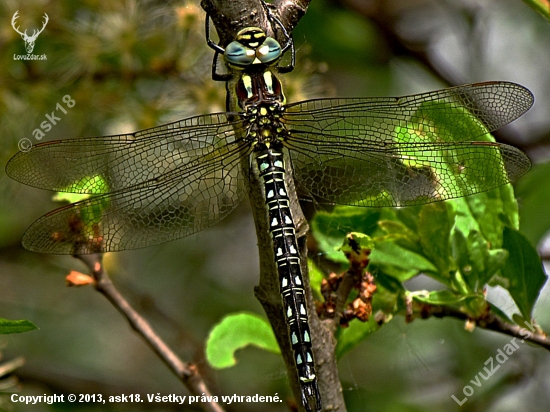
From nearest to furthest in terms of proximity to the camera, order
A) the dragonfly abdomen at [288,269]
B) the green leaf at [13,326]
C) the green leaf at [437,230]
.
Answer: the green leaf at [13,326], the dragonfly abdomen at [288,269], the green leaf at [437,230]

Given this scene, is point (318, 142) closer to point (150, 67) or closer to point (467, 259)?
point (467, 259)

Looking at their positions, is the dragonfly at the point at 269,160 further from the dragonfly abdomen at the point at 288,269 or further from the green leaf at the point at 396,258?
the green leaf at the point at 396,258

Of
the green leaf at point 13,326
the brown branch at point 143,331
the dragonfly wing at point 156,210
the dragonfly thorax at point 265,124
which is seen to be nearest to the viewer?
the green leaf at point 13,326

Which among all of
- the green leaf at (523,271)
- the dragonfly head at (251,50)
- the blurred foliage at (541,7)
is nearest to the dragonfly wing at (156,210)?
the dragonfly head at (251,50)

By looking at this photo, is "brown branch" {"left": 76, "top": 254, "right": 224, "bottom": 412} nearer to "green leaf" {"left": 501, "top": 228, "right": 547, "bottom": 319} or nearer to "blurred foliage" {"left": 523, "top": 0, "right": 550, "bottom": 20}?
"green leaf" {"left": 501, "top": 228, "right": 547, "bottom": 319}

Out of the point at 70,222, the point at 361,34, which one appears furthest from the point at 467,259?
the point at 361,34

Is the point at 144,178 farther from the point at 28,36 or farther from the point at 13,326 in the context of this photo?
the point at 28,36

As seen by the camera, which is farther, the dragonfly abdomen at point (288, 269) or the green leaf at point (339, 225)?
the green leaf at point (339, 225)
